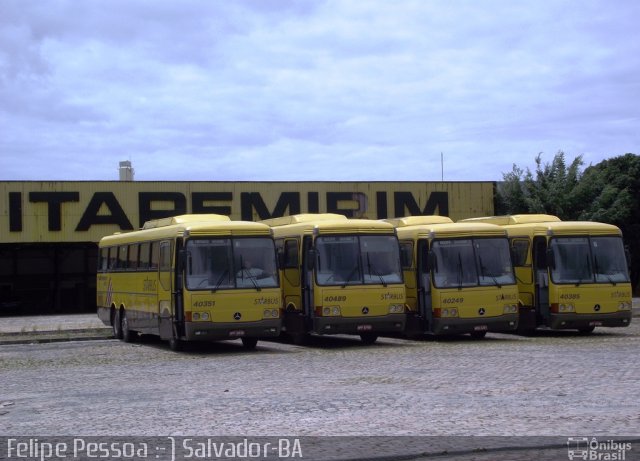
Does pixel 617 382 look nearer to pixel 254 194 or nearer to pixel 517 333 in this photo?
pixel 517 333

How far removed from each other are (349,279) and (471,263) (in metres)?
3.20

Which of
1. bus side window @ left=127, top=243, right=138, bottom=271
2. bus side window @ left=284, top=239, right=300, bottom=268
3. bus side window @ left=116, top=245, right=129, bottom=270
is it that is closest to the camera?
bus side window @ left=284, top=239, right=300, bottom=268

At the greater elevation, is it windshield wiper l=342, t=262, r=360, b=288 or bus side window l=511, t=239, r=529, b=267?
bus side window l=511, t=239, r=529, b=267

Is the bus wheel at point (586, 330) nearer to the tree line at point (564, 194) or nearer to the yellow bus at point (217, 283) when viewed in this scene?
the yellow bus at point (217, 283)

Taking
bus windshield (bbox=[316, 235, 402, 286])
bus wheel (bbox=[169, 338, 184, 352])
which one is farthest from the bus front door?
bus windshield (bbox=[316, 235, 402, 286])

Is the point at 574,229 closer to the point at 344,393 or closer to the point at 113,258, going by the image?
the point at 113,258

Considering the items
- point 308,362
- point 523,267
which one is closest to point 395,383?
point 308,362

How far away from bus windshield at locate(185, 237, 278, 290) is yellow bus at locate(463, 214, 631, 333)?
7146 millimetres

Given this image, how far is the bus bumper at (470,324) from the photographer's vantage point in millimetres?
25672

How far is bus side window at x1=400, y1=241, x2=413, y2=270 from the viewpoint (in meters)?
27.4

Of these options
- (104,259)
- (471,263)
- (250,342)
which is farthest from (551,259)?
(104,259)

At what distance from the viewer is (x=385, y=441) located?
11000 mm

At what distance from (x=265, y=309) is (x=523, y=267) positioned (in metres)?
7.61

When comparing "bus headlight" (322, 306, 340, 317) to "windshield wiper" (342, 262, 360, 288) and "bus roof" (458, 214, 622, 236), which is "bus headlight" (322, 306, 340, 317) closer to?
"windshield wiper" (342, 262, 360, 288)
